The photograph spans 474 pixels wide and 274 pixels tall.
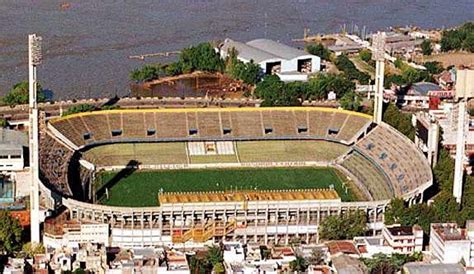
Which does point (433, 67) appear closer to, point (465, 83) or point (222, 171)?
point (222, 171)

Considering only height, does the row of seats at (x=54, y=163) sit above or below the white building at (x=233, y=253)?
above

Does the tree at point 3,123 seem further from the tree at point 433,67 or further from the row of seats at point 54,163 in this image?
the tree at point 433,67

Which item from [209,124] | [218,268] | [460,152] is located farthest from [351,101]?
[218,268]

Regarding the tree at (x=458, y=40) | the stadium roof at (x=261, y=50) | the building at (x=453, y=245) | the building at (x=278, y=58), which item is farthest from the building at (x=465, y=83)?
the tree at (x=458, y=40)

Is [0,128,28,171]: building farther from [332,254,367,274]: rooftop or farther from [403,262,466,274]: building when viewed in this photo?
[403,262,466,274]: building

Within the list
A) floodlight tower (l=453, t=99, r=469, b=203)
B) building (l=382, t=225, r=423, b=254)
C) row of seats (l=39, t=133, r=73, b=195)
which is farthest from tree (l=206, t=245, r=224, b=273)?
floodlight tower (l=453, t=99, r=469, b=203)

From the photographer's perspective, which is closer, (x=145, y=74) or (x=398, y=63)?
(x=145, y=74)

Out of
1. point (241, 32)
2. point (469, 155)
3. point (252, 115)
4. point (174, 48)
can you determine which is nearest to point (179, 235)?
point (252, 115)
